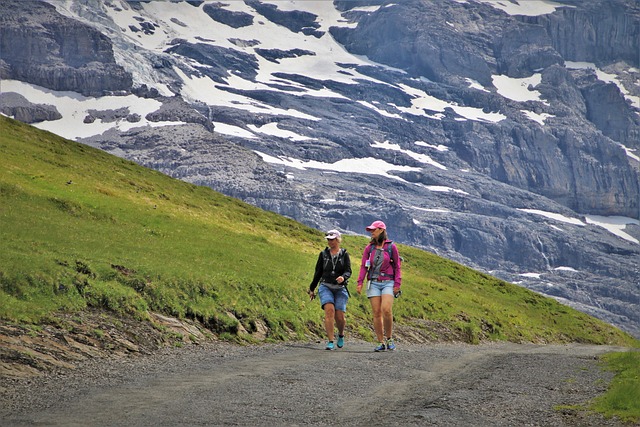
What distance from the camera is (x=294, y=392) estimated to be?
16.8 m

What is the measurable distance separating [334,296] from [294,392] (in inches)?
363

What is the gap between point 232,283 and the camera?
32.8 m

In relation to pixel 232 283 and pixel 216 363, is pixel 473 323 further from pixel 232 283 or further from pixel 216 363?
pixel 216 363

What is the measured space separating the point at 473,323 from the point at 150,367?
3111 centimetres

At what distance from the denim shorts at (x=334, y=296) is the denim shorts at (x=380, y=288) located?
0.82 meters

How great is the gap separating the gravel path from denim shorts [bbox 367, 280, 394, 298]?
2.25 m

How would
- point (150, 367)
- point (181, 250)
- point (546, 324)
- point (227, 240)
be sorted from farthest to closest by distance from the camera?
point (546, 324)
point (227, 240)
point (181, 250)
point (150, 367)

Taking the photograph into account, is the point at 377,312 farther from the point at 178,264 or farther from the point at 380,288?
the point at 178,264

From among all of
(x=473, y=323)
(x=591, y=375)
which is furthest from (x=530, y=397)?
(x=473, y=323)

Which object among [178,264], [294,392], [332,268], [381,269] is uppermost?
[381,269]

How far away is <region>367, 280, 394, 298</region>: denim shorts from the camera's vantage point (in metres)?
25.5

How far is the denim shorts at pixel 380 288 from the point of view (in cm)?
2555

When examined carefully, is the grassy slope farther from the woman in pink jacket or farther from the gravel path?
the woman in pink jacket

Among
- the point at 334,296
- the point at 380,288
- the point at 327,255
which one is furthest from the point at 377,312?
the point at 327,255
